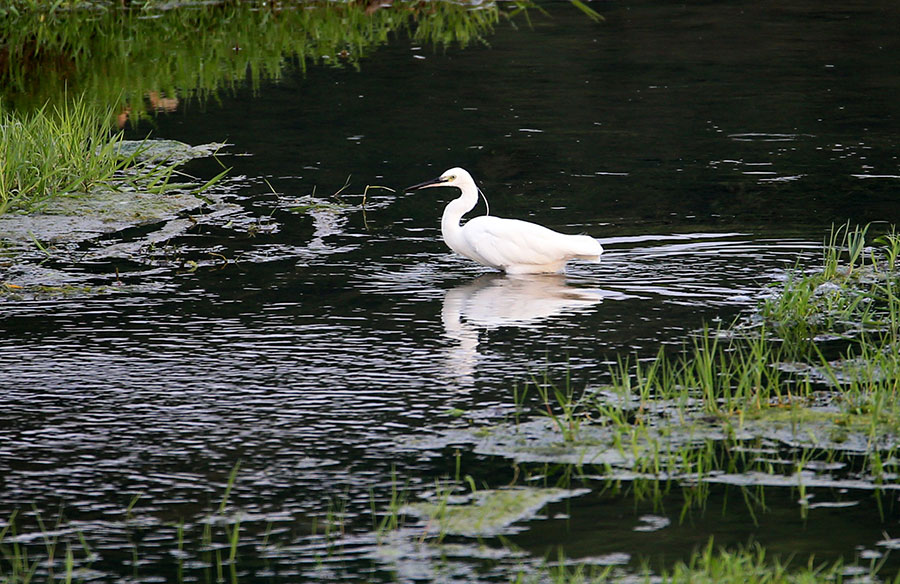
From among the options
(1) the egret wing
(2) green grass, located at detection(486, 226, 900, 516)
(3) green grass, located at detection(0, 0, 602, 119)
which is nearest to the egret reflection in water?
(1) the egret wing

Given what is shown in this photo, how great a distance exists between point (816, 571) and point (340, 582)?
62.5 inches

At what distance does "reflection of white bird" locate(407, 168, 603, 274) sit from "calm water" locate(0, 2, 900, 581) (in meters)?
0.16

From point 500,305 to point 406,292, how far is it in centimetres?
65

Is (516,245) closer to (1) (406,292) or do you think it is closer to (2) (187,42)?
(1) (406,292)

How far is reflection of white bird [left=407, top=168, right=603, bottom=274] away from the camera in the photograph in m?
8.47

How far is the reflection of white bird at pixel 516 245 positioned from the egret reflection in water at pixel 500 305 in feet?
0.40

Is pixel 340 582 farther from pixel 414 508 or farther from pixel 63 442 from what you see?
pixel 63 442

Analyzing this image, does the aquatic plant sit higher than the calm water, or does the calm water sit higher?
the aquatic plant

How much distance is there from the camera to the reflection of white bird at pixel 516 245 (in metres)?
8.47

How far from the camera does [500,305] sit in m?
8.07

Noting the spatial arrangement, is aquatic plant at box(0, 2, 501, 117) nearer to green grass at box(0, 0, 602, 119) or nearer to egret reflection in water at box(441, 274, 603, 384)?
green grass at box(0, 0, 602, 119)

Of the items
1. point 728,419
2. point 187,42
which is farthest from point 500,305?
point 187,42

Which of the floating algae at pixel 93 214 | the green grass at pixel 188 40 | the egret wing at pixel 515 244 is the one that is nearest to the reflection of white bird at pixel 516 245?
the egret wing at pixel 515 244

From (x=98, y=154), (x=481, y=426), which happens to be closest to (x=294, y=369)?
(x=481, y=426)
